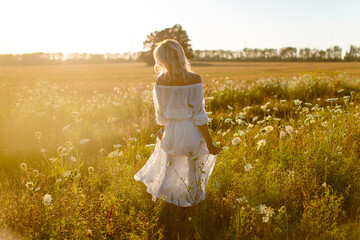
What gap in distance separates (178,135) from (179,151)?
0.17 metres

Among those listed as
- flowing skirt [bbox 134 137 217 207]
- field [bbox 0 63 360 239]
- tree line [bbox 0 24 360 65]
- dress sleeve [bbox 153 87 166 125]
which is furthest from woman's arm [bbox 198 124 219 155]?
tree line [bbox 0 24 360 65]

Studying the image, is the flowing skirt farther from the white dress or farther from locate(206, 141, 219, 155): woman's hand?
locate(206, 141, 219, 155): woman's hand

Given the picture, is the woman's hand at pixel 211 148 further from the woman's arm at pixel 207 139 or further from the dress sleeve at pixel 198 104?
the dress sleeve at pixel 198 104

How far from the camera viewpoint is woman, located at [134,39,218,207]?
9.76ft

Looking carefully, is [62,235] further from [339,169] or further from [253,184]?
[339,169]

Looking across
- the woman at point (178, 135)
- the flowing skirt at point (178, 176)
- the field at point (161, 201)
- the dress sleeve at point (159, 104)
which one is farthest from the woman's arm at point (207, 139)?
the dress sleeve at point (159, 104)

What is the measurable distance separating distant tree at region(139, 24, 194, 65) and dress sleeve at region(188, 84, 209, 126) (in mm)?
62718

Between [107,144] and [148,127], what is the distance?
864 millimetres

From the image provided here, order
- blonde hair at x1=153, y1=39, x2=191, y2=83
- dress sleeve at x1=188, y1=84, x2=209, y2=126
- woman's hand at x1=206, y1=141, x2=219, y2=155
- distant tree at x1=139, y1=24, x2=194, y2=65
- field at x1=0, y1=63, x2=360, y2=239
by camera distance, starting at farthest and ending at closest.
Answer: distant tree at x1=139, y1=24, x2=194, y2=65 < woman's hand at x1=206, y1=141, x2=219, y2=155 < dress sleeve at x1=188, y1=84, x2=209, y2=126 < blonde hair at x1=153, y1=39, x2=191, y2=83 < field at x1=0, y1=63, x2=360, y2=239

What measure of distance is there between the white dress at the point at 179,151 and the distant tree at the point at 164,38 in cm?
6255

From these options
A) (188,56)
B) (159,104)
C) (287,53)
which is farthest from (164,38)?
(159,104)

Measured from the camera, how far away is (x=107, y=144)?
552 cm

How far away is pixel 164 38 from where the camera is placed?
214ft

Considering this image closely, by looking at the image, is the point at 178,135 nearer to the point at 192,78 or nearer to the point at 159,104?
the point at 159,104
